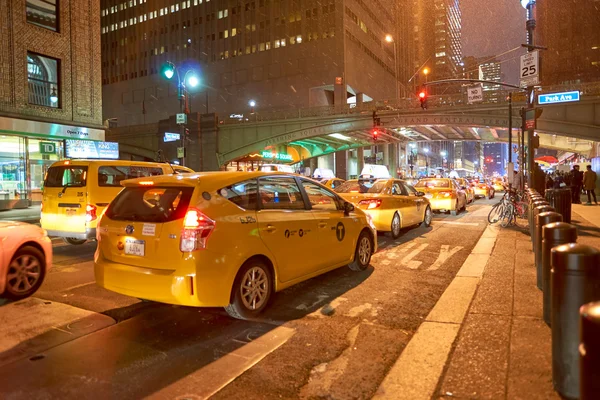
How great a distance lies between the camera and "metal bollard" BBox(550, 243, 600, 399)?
2.93 meters

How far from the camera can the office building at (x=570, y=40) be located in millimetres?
73375

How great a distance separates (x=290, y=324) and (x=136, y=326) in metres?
1.69

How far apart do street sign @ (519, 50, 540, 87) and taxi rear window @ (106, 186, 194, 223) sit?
13.7 meters

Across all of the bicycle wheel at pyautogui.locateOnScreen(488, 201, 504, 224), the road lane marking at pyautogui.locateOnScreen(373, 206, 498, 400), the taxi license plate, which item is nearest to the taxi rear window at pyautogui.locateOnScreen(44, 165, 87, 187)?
the taxi license plate

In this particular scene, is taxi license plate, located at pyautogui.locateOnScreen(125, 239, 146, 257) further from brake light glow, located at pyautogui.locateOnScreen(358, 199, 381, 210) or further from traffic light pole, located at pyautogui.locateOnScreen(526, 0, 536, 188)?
traffic light pole, located at pyautogui.locateOnScreen(526, 0, 536, 188)

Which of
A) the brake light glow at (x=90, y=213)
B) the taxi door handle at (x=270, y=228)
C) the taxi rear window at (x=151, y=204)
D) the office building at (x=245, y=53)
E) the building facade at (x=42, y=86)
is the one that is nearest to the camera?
the taxi rear window at (x=151, y=204)

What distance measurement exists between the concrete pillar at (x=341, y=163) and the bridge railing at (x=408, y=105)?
28029 millimetres

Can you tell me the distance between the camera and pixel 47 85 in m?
23.5

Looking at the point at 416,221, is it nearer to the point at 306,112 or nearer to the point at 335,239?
the point at 335,239

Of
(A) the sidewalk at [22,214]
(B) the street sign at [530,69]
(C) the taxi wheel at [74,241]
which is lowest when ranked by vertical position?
(C) the taxi wheel at [74,241]

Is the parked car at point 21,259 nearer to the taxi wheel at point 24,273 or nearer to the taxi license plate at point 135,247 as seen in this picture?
the taxi wheel at point 24,273

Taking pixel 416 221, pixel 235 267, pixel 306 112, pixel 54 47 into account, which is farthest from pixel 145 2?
pixel 235 267

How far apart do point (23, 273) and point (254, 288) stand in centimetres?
333

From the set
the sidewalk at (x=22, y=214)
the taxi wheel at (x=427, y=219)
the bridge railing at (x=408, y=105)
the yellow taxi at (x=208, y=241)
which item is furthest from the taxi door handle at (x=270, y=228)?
the bridge railing at (x=408, y=105)
